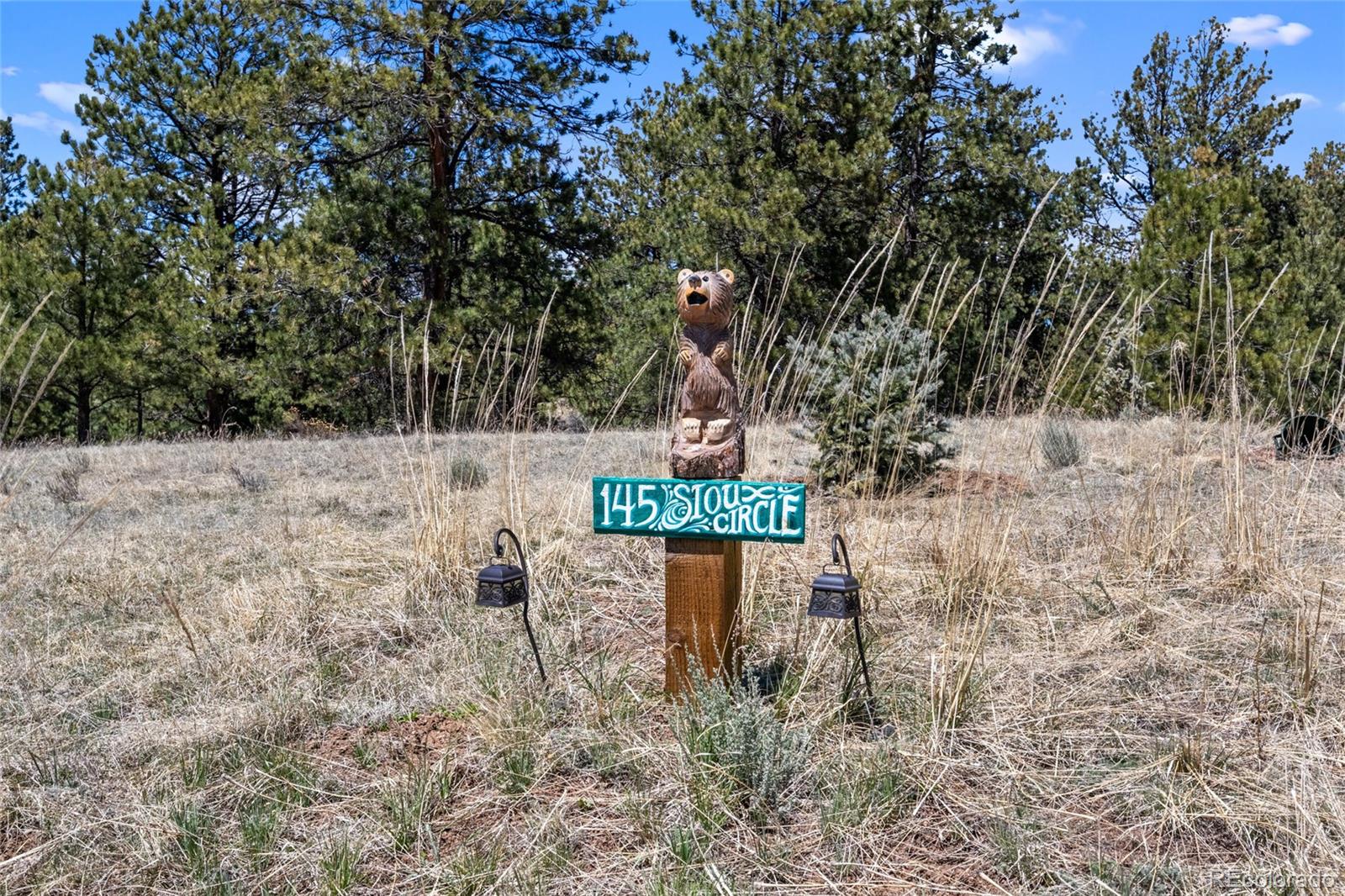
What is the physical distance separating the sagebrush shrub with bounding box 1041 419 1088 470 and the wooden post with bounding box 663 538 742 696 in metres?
5.11

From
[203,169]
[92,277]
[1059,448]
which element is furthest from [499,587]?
[203,169]

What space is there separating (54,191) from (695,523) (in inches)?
571

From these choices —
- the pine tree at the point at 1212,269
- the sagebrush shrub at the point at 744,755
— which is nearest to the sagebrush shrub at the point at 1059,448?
the pine tree at the point at 1212,269

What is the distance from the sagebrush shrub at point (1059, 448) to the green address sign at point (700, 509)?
5.18 meters

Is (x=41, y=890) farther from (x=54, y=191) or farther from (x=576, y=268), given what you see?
(x=54, y=191)

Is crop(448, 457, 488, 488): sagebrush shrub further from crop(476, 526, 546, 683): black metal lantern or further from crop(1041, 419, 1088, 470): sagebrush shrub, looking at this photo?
crop(1041, 419, 1088, 470): sagebrush shrub

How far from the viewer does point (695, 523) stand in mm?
2881

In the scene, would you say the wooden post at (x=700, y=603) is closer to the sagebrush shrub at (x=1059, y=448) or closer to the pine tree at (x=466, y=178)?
the sagebrush shrub at (x=1059, y=448)

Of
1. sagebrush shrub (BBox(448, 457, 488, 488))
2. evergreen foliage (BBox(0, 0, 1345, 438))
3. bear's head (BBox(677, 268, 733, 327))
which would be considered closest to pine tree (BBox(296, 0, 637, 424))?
evergreen foliage (BBox(0, 0, 1345, 438))

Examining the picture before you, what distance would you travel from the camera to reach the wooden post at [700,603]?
2.93 metres

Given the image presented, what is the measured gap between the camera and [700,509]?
287cm

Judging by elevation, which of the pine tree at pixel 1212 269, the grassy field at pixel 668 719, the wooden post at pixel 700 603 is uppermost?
the pine tree at pixel 1212 269

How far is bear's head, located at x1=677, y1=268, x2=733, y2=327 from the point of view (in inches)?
118

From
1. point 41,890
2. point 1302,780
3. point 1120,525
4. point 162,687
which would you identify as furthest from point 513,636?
point 1120,525
